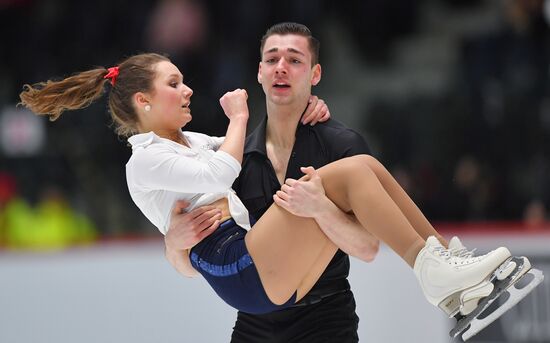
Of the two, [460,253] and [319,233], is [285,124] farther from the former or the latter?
[460,253]

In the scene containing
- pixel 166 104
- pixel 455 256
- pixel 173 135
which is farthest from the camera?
pixel 173 135

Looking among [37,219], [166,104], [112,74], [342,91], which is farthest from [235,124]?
[342,91]

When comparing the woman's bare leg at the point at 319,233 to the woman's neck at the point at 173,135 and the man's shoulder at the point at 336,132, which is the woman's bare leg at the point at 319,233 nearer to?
the man's shoulder at the point at 336,132

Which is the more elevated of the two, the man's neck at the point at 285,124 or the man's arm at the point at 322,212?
the man's neck at the point at 285,124

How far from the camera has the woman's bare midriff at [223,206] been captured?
4.51 meters

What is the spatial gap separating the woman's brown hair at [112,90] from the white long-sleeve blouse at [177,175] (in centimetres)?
22

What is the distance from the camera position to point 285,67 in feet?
15.0

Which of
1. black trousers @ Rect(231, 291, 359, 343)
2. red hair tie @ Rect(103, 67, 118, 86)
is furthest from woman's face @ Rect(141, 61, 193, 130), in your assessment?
black trousers @ Rect(231, 291, 359, 343)

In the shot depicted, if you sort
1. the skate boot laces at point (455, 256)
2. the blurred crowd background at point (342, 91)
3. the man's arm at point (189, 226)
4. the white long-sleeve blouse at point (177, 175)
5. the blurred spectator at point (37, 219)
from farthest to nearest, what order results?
the blurred spectator at point (37, 219)
the blurred crowd background at point (342, 91)
the man's arm at point (189, 226)
the white long-sleeve blouse at point (177, 175)
the skate boot laces at point (455, 256)

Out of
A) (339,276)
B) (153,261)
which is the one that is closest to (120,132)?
(339,276)

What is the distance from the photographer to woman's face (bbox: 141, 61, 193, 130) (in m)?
4.53

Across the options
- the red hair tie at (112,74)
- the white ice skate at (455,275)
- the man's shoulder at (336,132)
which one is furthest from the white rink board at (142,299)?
the red hair tie at (112,74)

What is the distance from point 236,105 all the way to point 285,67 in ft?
0.95

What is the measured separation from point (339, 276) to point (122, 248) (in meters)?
3.25
